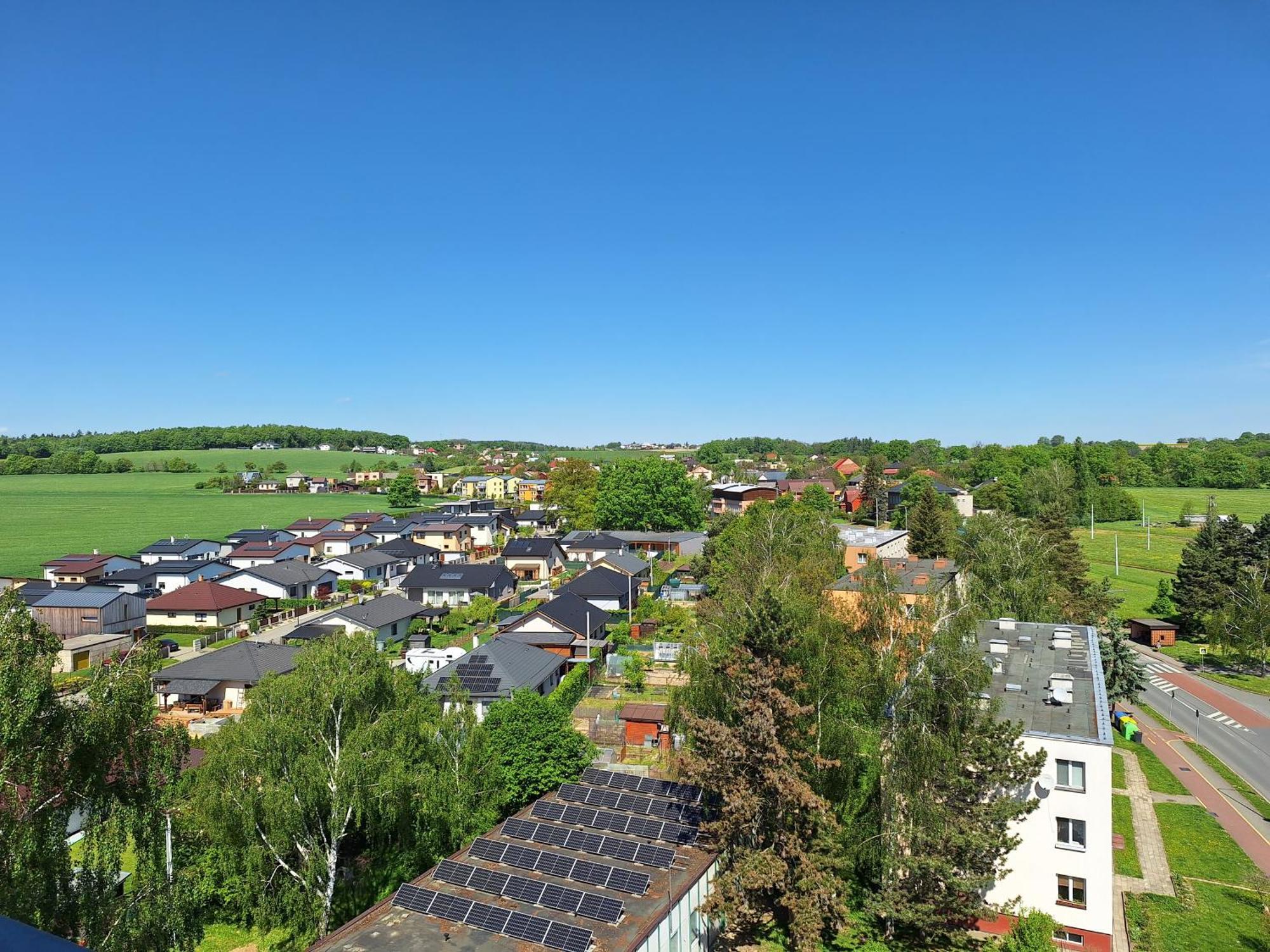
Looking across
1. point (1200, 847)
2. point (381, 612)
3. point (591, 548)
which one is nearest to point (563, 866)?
point (1200, 847)

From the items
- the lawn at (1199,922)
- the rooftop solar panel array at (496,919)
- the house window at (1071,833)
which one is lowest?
the lawn at (1199,922)

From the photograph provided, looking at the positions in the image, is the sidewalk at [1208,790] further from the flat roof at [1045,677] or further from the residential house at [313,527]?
the residential house at [313,527]

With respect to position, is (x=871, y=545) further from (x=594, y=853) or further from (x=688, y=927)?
(x=688, y=927)

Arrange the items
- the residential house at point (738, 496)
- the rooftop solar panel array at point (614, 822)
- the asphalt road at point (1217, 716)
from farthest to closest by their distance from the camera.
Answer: the residential house at point (738, 496)
the asphalt road at point (1217, 716)
the rooftop solar panel array at point (614, 822)

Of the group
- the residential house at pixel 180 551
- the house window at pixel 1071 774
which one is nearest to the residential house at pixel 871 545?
the house window at pixel 1071 774

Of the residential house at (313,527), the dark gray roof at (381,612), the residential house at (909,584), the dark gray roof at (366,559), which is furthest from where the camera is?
the residential house at (313,527)
